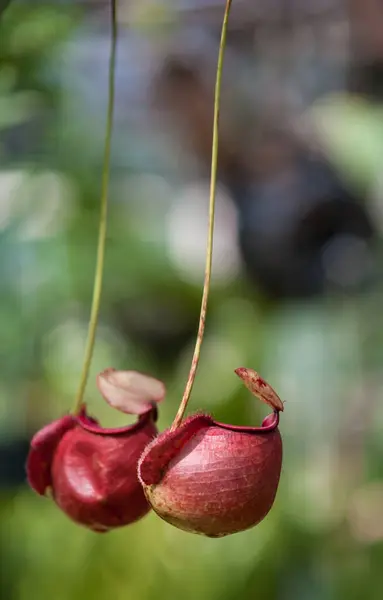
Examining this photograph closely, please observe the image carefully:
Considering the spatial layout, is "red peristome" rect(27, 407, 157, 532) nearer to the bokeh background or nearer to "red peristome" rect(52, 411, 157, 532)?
"red peristome" rect(52, 411, 157, 532)

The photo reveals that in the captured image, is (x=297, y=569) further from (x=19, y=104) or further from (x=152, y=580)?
(x=19, y=104)

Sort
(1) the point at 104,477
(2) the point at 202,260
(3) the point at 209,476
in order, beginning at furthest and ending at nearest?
(2) the point at 202,260
(1) the point at 104,477
(3) the point at 209,476

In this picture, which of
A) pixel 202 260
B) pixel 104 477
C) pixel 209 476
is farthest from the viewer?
pixel 202 260

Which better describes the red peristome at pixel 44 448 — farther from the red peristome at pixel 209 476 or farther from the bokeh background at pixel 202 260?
the bokeh background at pixel 202 260

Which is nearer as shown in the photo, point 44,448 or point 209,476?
point 209,476

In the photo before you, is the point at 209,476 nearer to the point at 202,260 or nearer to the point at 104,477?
the point at 104,477

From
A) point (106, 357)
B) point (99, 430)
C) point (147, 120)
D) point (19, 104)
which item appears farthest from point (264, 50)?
point (99, 430)

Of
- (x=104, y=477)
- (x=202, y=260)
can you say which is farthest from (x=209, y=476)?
(x=202, y=260)
